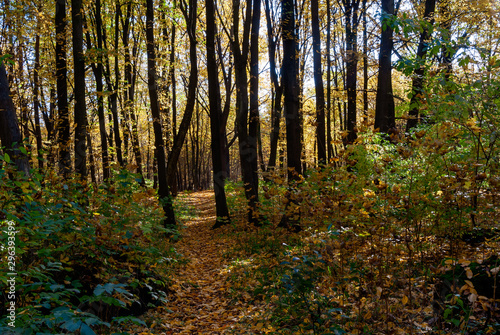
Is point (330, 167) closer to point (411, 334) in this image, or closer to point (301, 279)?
point (301, 279)

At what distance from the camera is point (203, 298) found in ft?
18.9

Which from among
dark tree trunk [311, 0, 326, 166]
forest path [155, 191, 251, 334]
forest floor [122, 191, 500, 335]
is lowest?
forest path [155, 191, 251, 334]

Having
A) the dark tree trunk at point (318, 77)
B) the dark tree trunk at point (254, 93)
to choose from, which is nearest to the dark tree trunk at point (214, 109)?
the dark tree trunk at point (254, 93)

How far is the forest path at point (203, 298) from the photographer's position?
15.1 ft

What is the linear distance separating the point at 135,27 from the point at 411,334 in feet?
64.0

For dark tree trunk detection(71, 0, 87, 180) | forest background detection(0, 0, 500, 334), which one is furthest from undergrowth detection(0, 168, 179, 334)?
dark tree trunk detection(71, 0, 87, 180)

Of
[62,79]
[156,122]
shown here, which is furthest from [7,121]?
[156,122]

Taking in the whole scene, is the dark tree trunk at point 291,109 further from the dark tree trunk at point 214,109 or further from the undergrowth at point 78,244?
the undergrowth at point 78,244

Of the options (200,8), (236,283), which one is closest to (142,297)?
(236,283)

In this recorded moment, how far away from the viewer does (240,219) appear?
1165cm

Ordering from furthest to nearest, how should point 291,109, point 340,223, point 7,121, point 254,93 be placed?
1. point 254,93
2. point 291,109
3. point 7,121
4. point 340,223

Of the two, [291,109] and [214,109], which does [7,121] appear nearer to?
[214,109]

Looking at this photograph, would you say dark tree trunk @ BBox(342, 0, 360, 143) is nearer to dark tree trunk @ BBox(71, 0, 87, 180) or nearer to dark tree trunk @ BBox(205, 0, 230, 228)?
dark tree trunk @ BBox(205, 0, 230, 228)

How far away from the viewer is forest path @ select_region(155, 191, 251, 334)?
4613 millimetres
